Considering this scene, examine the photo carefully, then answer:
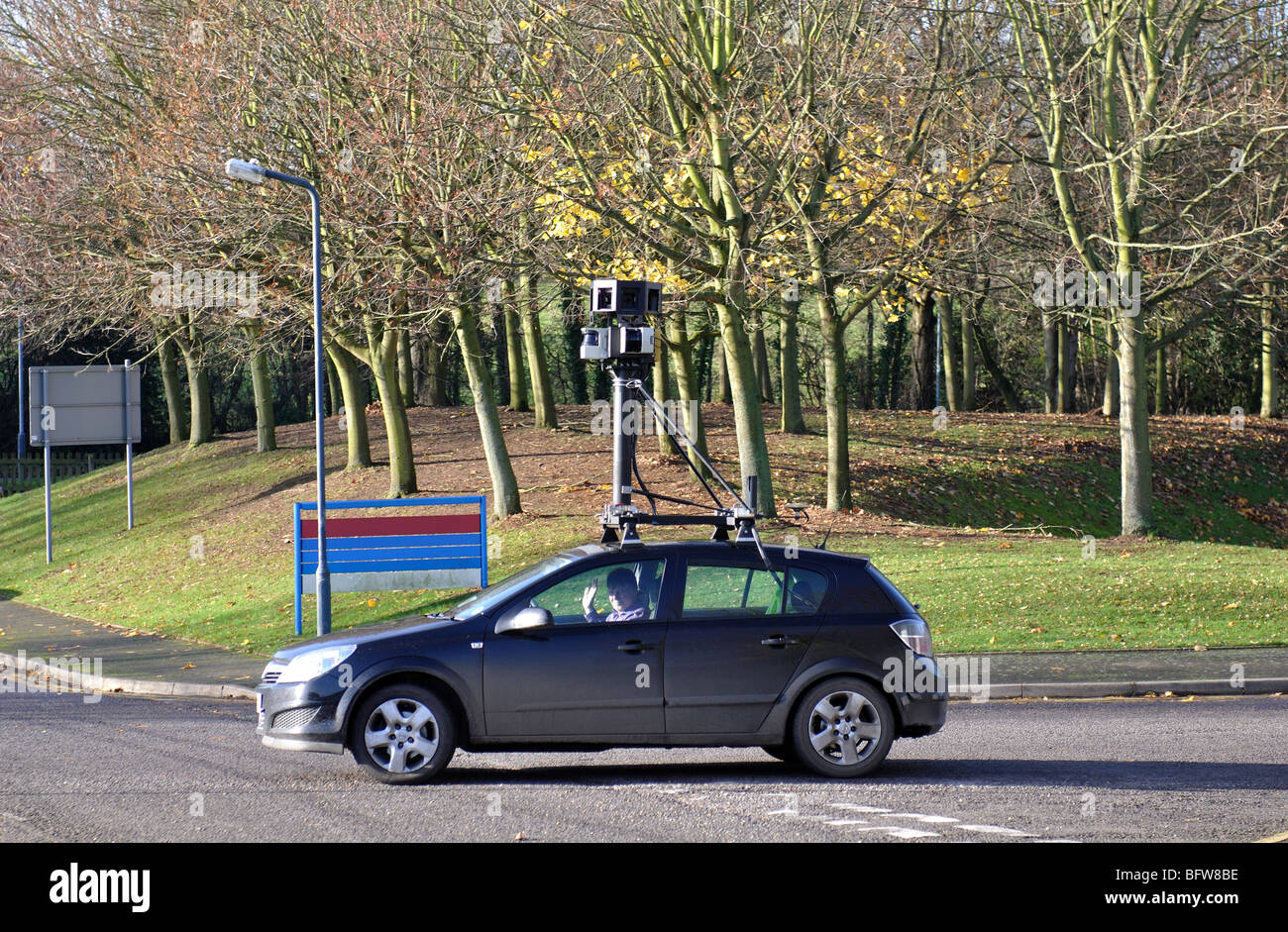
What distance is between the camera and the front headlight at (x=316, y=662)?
8734 mm

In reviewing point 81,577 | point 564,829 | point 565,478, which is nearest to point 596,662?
point 564,829

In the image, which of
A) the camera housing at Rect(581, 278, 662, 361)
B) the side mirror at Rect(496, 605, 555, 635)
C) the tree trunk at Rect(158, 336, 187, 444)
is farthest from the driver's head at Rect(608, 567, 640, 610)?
the tree trunk at Rect(158, 336, 187, 444)

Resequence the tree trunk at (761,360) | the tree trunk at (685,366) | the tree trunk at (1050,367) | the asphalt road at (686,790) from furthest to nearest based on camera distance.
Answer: the tree trunk at (1050,367), the tree trunk at (761,360), the tree trunk at (685,366), the asphalt road at (686,790)

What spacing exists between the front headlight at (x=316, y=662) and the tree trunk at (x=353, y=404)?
2110 centimetres

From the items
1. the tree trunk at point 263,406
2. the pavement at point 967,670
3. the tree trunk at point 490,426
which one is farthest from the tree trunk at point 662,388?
the tree trunk at point 263,406

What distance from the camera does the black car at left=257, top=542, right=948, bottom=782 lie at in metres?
8.72

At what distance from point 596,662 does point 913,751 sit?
2973mm

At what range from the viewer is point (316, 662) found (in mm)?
8781

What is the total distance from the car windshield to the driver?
29cm

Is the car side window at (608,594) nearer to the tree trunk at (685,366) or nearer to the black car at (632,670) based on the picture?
the black car at (632,670)

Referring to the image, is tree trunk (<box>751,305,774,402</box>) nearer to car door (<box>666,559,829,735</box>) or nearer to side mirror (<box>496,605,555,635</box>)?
car door (<box>666,559,829,735</box>)

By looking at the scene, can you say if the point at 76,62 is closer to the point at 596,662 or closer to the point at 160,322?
the point at 160,322

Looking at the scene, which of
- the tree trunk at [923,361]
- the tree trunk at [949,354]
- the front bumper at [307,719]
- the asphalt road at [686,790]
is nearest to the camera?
the asphalt road at [686,790]

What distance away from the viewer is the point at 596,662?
8820mm
